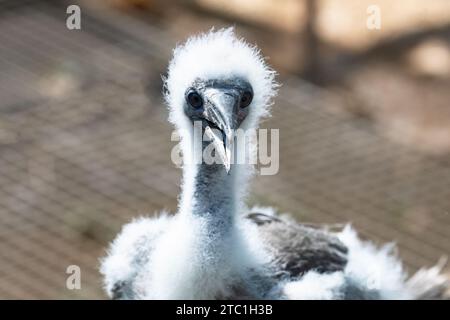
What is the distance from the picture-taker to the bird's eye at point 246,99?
4.91 ft

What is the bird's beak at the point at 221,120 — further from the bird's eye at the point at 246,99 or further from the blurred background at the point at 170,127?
the blurred background at the point at 170,127

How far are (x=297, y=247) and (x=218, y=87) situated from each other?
0.36 m

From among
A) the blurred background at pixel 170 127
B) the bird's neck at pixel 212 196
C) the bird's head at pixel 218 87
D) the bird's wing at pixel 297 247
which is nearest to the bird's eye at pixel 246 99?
the bird's head at pixel 218 87

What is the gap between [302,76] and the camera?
3025 millimetres

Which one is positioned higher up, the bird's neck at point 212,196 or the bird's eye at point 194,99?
the bird's eye at point 194,99

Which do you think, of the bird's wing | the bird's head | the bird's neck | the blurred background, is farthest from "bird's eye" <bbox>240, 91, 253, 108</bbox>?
the blurred background

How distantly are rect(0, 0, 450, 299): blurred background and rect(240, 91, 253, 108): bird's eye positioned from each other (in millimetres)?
923

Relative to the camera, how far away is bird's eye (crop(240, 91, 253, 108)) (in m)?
1.50

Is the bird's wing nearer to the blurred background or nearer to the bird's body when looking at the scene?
the bird's body

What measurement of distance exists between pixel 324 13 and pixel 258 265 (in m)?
1.76

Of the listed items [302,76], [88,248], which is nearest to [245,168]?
[88,248]

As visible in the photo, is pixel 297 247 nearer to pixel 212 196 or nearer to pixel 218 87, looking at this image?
pixel 212 196

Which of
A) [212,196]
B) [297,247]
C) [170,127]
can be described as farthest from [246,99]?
[170,127]

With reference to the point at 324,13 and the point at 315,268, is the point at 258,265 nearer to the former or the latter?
the point at 315,268
